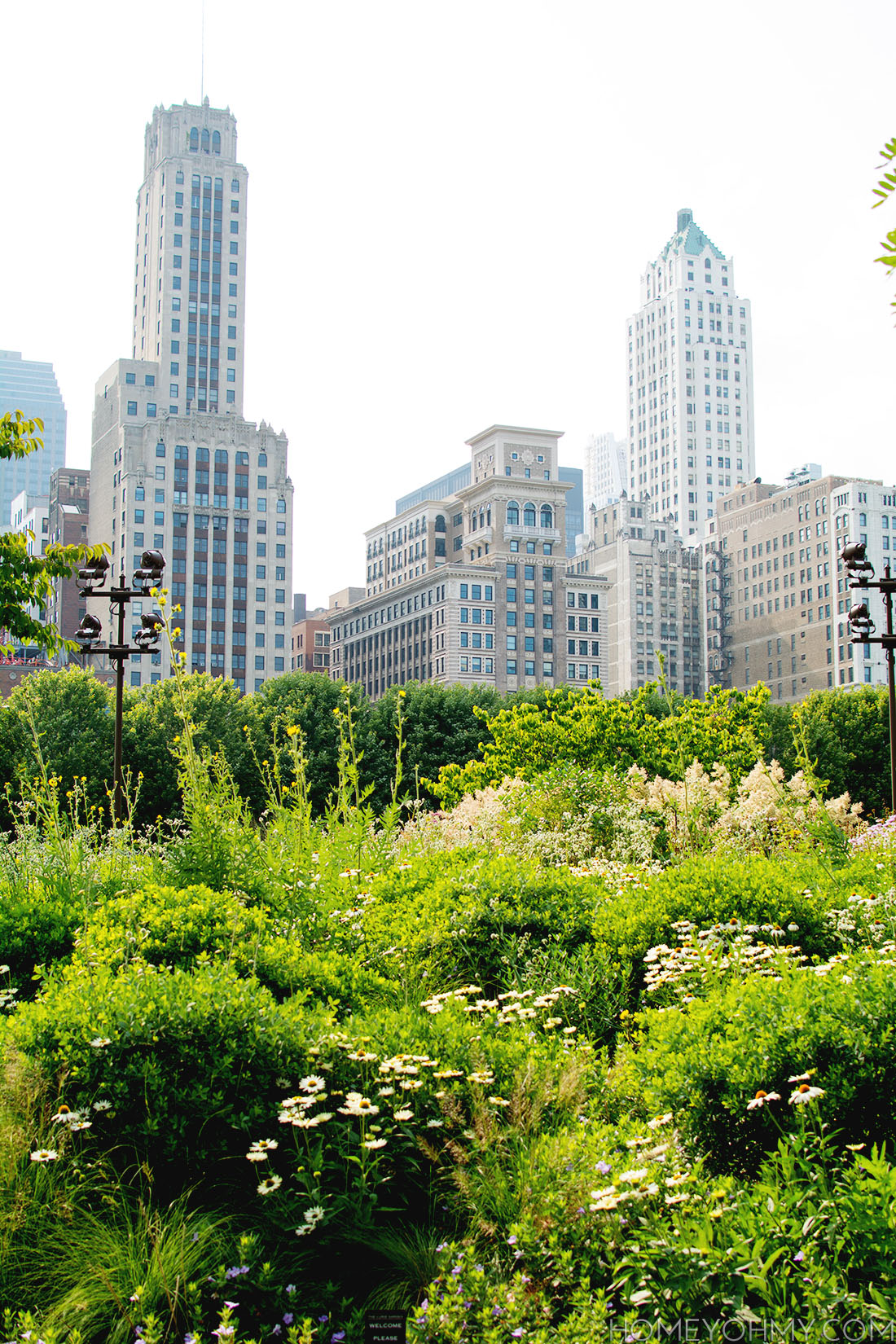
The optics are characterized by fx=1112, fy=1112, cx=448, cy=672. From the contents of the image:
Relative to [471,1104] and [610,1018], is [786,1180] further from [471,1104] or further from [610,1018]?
[610,1018]

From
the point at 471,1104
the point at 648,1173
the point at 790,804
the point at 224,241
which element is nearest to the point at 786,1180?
the point at 648,1173

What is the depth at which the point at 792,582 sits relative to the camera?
134875mm

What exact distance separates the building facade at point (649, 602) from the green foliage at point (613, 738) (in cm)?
12778

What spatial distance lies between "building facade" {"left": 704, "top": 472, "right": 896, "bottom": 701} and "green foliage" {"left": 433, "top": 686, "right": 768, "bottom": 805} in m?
103

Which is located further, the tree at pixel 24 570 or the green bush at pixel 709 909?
the tree at pixel 24 570

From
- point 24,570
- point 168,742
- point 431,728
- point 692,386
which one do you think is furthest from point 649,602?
point 24,570

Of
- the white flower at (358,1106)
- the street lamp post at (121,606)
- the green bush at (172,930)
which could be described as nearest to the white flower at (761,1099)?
the white flower at (358,1106)

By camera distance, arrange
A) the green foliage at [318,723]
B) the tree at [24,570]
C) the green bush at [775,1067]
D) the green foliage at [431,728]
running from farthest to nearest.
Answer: the green foliage at [431,728], the green foliage at [318,723], the tree at [24,570], the green bush at [775,1067]

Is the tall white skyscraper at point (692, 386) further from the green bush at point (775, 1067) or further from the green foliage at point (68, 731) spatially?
the green bush at point (775, 1067)

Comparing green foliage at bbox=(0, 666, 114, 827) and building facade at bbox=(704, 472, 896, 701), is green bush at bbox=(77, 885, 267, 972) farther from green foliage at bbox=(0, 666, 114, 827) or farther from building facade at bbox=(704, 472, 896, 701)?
building facade at bbox=(704, 472, 896, 701)

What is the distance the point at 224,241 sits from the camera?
126 metres

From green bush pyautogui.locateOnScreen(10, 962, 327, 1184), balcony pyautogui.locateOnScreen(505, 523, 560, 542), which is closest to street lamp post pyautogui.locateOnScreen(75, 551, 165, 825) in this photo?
green bush pyautogui.locateOnScreen(10, 962, 327, 1184)

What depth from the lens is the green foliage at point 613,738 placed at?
692 inches

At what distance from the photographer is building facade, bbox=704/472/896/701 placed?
408 ft
